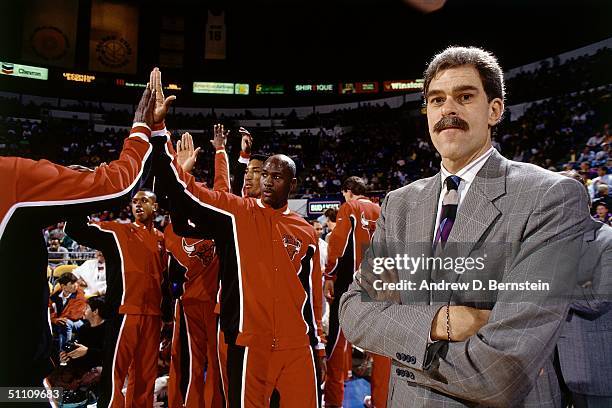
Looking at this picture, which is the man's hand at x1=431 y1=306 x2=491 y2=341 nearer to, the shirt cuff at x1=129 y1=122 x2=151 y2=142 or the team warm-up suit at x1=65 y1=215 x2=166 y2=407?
the shirt cuff at x1=129 y1=122 x2=151 y2=142

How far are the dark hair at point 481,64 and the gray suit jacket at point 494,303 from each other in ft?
0.72

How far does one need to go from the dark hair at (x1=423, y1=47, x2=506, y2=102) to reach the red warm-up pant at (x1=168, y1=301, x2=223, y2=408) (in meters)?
3.37

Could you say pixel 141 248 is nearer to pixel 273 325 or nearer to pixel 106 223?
pixel 106 223

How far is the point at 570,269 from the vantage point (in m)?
1.22

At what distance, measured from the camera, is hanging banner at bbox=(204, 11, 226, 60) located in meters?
22.3

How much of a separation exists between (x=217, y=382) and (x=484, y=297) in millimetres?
3392

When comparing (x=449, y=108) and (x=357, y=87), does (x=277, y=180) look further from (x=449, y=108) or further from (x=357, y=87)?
(x=357, y=87)

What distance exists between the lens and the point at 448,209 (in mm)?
1491

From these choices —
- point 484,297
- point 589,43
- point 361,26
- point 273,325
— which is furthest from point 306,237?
point 361,26

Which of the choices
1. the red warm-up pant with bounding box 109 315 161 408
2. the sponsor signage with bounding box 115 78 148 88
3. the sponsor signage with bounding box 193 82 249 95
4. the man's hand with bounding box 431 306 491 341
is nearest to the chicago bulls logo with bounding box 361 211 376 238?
the red warm-up pant with bounding box 109 315 161 408

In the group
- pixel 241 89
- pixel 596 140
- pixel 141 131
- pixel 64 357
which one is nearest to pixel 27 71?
pixel 241 89

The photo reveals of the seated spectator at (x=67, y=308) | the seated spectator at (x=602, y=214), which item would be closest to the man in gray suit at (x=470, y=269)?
the seated spectator at (x=67, y=308)

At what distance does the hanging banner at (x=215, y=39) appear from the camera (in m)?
22.3

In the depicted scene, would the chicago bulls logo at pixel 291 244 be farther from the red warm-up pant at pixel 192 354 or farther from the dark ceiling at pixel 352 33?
the dark ceiling at pixel 352 33
